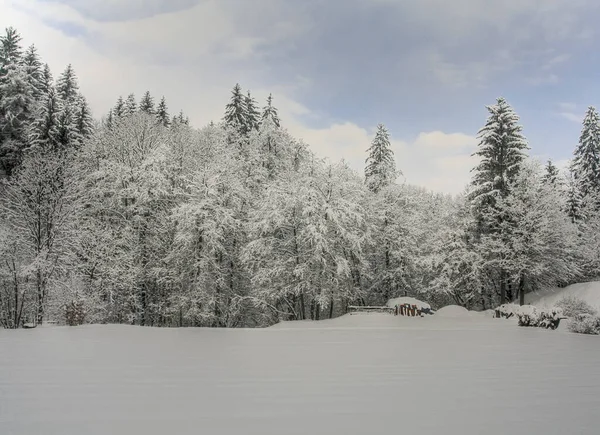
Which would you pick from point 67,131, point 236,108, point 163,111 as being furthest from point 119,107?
point 67,131

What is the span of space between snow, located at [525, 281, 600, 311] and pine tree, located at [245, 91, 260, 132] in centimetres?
3124

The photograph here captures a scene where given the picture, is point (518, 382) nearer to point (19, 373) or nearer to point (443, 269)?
point (19, 373)

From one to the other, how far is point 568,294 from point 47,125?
42.9 metres

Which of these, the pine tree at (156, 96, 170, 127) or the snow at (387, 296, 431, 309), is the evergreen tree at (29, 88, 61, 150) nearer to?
the pine tree at (156, 96, 170, 127)

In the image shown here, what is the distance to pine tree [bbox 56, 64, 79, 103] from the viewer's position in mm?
56219

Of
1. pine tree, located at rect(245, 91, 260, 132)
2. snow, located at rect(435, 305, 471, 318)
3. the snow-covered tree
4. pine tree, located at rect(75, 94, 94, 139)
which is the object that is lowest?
snow, located at rect(435, 305, 471, 318)

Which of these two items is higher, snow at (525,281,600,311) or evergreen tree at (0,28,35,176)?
evergreen tree at (0,28,35,176)

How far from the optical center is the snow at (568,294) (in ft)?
103

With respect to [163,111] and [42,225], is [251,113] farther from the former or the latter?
[42,225]

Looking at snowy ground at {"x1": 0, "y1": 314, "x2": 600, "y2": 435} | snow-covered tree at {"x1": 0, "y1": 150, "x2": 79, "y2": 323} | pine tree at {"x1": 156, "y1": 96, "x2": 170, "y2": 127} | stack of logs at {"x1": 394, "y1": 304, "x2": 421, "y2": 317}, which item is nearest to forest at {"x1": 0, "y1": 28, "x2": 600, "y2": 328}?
snow-covered tree at {"x1": 0, "y1": 150, "x2": 79, "y2": 323}

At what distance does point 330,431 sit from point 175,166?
101ft

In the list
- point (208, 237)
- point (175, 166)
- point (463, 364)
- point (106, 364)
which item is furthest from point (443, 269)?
point (106, 364)

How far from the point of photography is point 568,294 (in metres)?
32.7

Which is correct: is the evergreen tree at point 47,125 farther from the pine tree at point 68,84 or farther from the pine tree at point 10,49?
the pine tree at point 68,84
